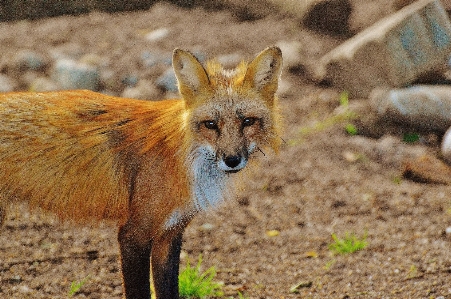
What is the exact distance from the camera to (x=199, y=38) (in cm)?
845

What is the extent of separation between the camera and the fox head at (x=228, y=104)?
326 cm

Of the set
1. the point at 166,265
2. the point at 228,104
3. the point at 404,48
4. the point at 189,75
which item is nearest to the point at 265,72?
the point at 228,104

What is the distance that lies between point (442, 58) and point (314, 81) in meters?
1.55

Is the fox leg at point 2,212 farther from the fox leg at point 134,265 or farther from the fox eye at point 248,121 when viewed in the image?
the fox eye at point 248,121

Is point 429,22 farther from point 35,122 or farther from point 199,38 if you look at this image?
point 35,122

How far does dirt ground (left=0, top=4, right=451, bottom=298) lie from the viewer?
14.5 feet

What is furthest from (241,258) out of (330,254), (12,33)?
(12,33)

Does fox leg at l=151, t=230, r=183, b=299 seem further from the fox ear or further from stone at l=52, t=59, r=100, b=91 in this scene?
stone at l=52, t=59, r=100, b=91

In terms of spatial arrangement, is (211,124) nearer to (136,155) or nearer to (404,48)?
(136,155)

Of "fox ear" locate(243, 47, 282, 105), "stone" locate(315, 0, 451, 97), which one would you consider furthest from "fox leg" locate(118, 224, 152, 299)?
"stone" locate(315, 0, 451, 97)

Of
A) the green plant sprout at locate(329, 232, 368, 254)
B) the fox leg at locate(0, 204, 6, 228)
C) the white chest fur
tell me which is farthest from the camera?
the green plant sprout at locate(329, 232, 368, 254)

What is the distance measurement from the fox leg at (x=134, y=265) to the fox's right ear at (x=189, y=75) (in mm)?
872

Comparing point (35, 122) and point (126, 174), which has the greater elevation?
point (35, 122)

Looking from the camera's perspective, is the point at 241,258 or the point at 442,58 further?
the point at 442,58
